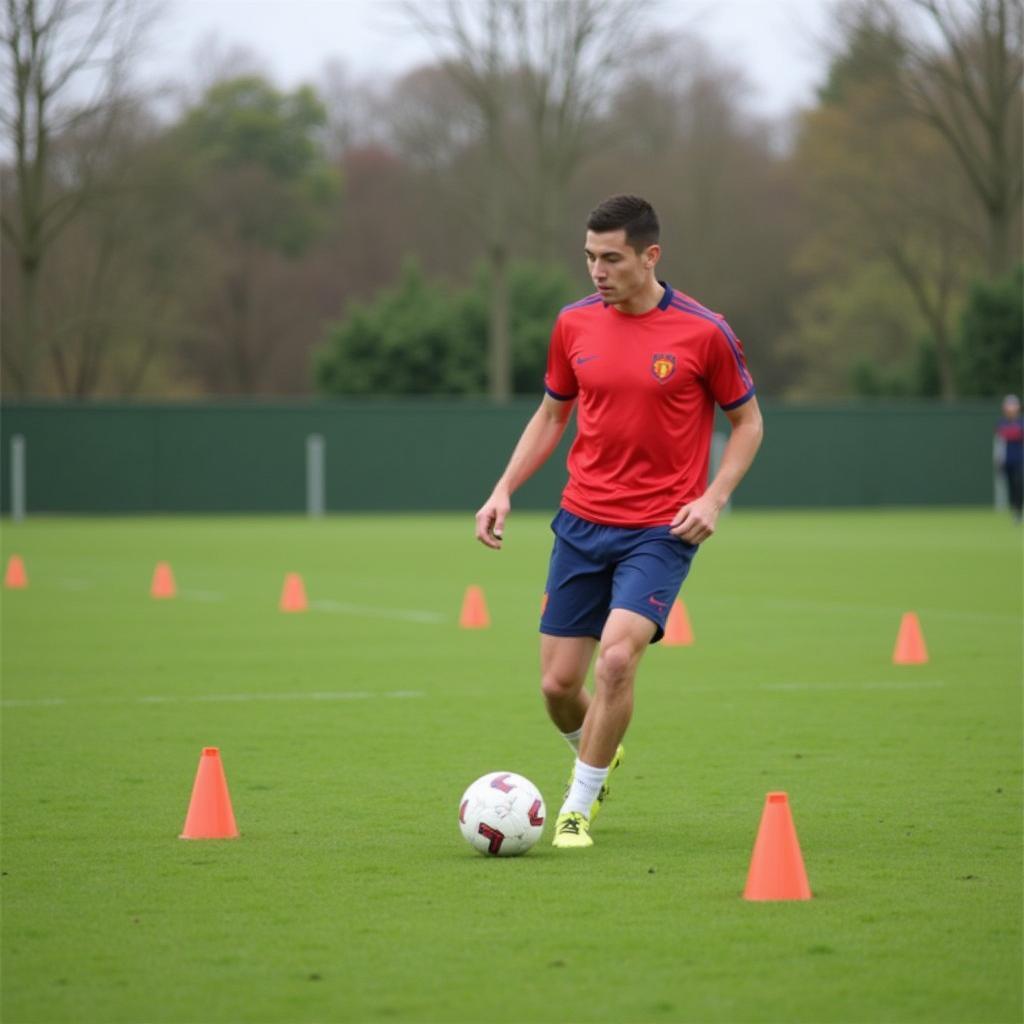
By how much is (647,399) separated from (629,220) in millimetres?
679

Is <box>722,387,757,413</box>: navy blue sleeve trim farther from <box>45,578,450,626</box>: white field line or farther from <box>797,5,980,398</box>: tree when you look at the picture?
<box>797,5,980,398</box>: tree

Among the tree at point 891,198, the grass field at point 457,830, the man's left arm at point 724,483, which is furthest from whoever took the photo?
the tree at point 891,198

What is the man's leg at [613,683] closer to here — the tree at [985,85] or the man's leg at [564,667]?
the man's leg at [564,667]

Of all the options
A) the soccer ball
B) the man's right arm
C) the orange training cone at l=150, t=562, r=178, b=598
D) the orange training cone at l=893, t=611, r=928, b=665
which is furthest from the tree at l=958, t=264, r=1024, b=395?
the soccer ball

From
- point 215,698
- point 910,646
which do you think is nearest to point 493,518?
point 215,698

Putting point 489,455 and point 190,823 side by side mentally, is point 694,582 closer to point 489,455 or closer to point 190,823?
point 190,823

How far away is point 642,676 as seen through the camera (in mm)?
13961

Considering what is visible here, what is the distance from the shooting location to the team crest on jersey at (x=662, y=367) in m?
7.66

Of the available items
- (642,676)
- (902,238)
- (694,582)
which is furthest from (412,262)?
(642,676)

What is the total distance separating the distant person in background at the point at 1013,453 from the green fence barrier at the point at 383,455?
7804 millimetres

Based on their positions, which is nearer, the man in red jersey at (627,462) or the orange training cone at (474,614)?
the man in red jersey at (627,462)

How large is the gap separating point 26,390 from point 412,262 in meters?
11.4

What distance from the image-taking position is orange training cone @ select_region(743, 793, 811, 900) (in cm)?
649

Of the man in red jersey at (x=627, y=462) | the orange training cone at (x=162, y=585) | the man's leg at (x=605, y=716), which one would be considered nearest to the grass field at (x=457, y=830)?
the man's leg at (x=605, y=716)
